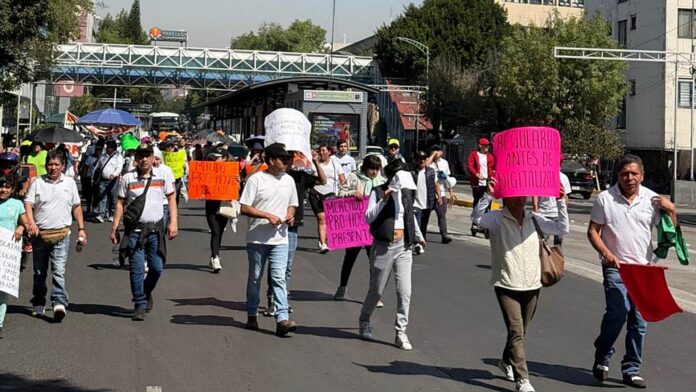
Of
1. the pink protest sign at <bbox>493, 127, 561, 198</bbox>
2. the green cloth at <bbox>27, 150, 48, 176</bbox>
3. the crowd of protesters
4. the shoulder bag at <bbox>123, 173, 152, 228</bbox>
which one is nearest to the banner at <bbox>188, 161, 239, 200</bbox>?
the crowd of protesters

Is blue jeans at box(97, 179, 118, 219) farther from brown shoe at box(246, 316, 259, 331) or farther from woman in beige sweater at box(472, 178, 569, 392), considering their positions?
woman in beige sweater at box(472, 178, 569, 392)

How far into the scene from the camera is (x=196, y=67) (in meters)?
78.2

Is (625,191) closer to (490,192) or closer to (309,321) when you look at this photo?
(490,192)

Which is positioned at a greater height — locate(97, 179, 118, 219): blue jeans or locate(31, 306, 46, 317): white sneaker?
locate(97, 179, 118, 219): blue jeans

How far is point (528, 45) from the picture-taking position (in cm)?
5100

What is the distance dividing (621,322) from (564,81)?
145 feet

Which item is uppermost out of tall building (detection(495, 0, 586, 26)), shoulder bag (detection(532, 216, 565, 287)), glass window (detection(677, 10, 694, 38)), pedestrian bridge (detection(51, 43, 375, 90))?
tall building (detection(495, 0, 586, 26))

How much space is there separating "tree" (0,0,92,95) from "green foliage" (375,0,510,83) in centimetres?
4461

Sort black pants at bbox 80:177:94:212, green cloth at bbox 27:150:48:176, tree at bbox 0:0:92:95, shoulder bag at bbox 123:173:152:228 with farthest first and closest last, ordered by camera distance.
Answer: black pants at bbox 80:177:94:212 < tree at bbox 0:0:92:95 < green cloth at bbox 27:150:48:176 < shoulder bag at bbox 123:173:152:228

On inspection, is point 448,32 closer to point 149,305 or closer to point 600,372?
point 149,305

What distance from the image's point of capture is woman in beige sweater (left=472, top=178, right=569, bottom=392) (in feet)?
22.9

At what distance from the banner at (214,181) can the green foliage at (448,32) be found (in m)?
54.8

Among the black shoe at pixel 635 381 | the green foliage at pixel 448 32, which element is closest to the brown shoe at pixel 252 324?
the black shoe at pixel 635 381

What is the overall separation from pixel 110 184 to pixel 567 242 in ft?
31.8
